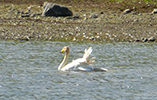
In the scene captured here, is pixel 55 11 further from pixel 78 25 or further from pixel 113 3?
pixel 113 3

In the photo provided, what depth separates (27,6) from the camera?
35.8m

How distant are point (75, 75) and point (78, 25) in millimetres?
14420

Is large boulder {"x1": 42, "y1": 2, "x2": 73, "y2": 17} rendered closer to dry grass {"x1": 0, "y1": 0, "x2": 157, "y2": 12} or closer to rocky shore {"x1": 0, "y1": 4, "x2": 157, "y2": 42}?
rocky shore {"x1": 0, "y1": 4, "x2": 157, "y2": 42}

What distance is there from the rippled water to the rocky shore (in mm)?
2901

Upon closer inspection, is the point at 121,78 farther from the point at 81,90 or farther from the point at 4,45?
the point at 4,45

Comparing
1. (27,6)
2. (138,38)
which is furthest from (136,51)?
(27,6)

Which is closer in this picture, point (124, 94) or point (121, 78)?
point (124, 94)

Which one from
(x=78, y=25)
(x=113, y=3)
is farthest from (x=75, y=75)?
(x=113, y=3)

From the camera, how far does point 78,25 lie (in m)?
29.9

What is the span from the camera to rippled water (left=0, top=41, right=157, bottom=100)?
12320 millimetres

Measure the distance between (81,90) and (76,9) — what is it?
2328 cm

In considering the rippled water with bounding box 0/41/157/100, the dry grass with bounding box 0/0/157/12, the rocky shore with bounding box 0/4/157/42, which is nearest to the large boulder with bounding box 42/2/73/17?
the rocky shore with bounding box 0/4/157/42

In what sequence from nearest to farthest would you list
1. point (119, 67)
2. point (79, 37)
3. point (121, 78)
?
point (121, 78) → point (119, 67) → point (79, 37)

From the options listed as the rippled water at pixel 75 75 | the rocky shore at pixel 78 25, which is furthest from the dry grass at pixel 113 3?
the rippled water at pixel 75 75
